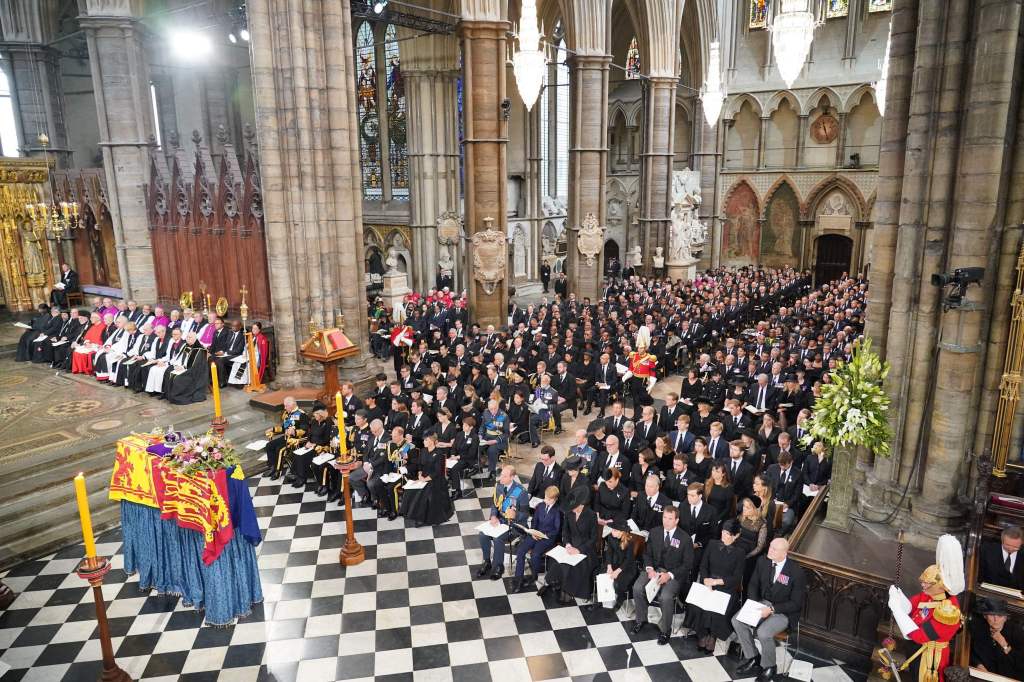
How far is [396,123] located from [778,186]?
58.4 feet

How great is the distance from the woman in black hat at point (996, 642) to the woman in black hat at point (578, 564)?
144 inches

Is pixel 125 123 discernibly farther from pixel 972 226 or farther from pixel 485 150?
pixel 972 226

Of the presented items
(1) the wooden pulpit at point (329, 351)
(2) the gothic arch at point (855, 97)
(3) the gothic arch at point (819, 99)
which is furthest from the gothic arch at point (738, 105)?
(1) the wooden pulpit at point (329, 351)

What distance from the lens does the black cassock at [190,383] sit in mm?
13250

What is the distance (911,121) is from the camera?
7430 millimetres

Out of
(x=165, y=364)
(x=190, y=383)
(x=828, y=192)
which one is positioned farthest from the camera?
(x=828, y=192)

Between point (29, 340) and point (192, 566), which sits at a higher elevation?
point (29, 340)

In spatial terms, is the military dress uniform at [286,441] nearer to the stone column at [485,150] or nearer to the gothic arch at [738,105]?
the stone column at [485,150]

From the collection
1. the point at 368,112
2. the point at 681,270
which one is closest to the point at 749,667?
the point at 681,270

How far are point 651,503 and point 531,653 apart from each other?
2299 mm

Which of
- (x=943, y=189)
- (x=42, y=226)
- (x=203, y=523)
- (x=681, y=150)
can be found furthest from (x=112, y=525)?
(x=681, y=150)

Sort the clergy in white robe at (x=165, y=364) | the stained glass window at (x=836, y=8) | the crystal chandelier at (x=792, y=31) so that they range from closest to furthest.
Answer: the crystal chandelier at (x=792, y=31) → the clergy in white robe at (x=165, y=364) → the stained glass window at (x=836, y=8)

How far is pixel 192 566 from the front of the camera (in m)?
7.53

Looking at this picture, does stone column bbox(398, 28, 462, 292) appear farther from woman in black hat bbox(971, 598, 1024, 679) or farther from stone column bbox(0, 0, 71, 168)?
woman in black hat bbox(971, 598, 1024, 679)
